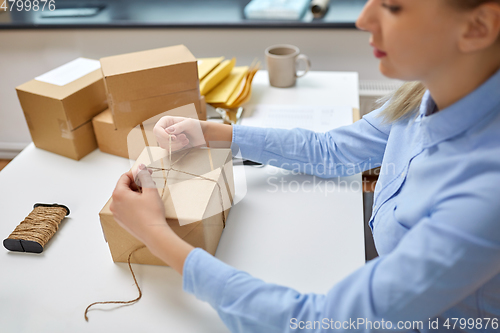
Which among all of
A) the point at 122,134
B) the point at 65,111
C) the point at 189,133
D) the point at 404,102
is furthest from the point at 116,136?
the point at 404,102

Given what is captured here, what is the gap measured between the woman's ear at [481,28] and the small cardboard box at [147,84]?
671mm

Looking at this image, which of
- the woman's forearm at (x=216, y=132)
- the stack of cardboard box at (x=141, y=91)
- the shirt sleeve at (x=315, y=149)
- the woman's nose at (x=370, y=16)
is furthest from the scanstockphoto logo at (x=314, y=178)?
the woman's nose at (x=370, y=16)

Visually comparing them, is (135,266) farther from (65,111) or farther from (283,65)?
(283,65)

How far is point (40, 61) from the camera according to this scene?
2.03 m

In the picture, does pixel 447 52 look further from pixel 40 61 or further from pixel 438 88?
pixel 40 61

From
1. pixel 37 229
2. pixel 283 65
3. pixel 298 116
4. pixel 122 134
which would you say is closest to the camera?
pixel 37 229

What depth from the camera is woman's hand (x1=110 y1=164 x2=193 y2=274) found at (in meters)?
0.66

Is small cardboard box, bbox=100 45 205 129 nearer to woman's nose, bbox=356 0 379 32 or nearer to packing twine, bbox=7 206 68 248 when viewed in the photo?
packing twine, bbox=7 206 68 248

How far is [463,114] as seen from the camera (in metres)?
0.57

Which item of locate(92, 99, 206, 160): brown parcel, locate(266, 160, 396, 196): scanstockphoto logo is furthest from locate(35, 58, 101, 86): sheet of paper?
locate(266, 160, 396, 196): scanstockphoto logo

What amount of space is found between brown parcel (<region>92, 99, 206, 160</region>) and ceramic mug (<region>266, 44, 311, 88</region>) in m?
0.37

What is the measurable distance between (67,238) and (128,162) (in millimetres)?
287

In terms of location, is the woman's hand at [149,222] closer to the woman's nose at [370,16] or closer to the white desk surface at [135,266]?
the white desk surface at [135,266]

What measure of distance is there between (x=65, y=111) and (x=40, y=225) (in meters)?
0.33
